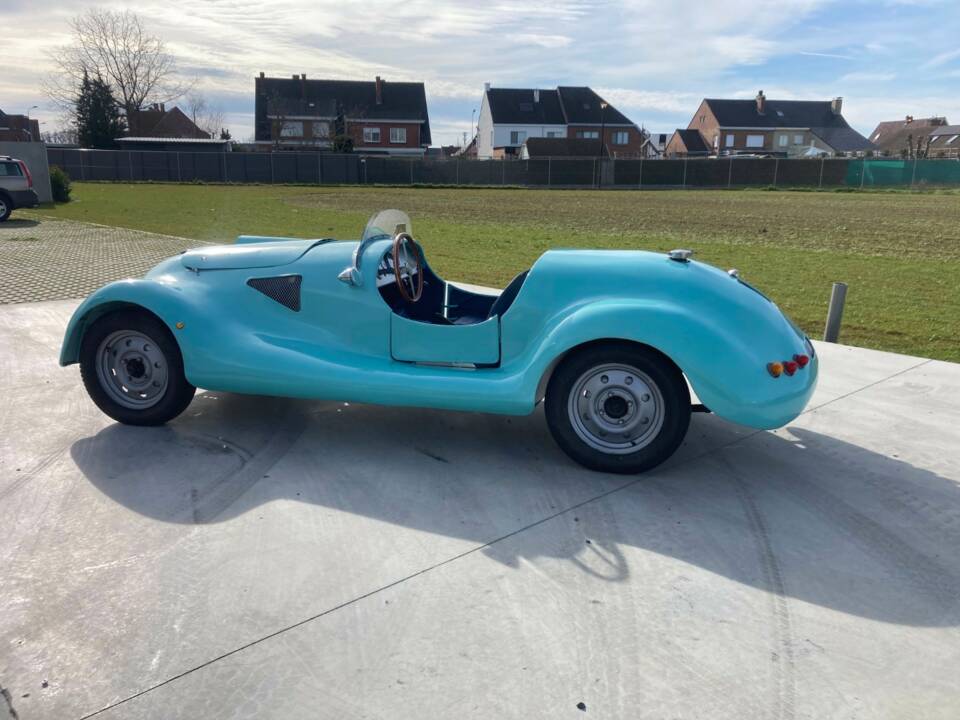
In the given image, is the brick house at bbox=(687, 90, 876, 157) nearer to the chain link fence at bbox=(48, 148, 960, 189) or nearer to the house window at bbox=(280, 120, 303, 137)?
the chain link fence at bbox=(48, 148, 960, 189)

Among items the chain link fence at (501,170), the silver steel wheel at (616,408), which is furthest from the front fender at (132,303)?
the chain link fence at (501,170)

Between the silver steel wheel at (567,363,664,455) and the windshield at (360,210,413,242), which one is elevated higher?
the windshield at (360,210,413,242)

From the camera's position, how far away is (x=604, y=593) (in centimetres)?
282

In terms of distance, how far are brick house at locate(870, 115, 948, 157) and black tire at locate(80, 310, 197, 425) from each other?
104666 millimetres

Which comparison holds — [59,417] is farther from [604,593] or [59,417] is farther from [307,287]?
[604,593]

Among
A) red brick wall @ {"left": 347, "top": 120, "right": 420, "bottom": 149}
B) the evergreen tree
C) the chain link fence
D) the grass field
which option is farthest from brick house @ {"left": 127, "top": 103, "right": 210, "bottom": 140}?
the grass field

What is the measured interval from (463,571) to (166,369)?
236 cm

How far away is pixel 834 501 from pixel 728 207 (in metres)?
25.2

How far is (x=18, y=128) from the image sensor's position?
263ft

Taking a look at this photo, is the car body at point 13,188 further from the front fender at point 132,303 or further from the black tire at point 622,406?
the black tire at point 622,406

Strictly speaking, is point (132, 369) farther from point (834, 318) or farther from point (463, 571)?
point (834, 318)

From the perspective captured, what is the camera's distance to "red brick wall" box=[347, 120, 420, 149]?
6666 cm

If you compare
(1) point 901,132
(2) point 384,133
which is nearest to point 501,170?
(2) point 384,133

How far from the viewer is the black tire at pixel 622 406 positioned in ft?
12.0
